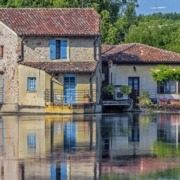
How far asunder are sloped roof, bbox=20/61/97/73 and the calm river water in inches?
266

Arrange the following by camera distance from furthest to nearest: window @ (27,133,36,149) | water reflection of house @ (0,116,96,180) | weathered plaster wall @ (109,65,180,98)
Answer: weathered plaster wall @ (109,65,180,98)
window @ (27,133,36,149)
water reflection of house @ (0,116,96,180)

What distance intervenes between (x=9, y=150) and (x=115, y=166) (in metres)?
6.30

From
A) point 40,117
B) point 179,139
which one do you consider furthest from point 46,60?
point 179,139

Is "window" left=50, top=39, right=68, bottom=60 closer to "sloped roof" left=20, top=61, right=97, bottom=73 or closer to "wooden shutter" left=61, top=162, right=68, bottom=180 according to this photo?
"sloped roof" left=20, top=61, right=97, bottom=73

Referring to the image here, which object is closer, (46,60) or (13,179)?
(13,179)

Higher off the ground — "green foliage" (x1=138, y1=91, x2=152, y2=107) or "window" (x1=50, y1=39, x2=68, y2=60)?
"window" (x1=50, y1=39, x2=68, y2=60)

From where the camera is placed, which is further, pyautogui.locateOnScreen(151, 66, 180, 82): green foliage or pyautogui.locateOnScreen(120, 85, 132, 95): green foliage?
pyautogui.locateOnScreen(151, 66, 180, 82): green foliage

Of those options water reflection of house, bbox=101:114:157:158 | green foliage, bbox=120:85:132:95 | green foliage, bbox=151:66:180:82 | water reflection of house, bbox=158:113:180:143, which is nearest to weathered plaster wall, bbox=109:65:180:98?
green foliage, bbox=151:66:180:82

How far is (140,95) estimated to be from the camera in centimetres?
6294

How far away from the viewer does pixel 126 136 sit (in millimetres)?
38719

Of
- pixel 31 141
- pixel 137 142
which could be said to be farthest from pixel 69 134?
pixel 137 142

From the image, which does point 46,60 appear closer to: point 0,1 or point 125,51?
point 125,51

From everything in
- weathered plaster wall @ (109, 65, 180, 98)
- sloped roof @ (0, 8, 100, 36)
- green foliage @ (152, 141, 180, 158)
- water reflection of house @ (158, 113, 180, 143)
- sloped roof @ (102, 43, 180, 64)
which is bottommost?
green foliage @ (152, 141, 180, 158)

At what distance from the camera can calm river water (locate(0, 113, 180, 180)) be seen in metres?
25.5
